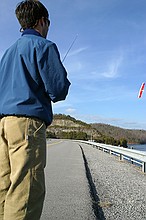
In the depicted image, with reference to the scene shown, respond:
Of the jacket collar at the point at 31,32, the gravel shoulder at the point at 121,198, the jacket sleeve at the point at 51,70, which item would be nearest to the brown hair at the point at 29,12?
the jacket collar at the point at 31,32

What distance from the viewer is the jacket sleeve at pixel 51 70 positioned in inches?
105

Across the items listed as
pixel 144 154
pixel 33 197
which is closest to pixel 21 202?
pixel 33 197

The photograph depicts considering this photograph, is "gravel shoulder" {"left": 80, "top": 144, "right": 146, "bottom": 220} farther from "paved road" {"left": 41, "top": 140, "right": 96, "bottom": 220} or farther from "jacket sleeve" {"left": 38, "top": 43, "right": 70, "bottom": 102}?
"jacket sleeve" {"left": 38, "top": 43, "right": 70, "bottom": 102}

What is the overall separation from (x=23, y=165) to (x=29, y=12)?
4.14 feet

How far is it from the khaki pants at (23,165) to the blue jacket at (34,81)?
95mm

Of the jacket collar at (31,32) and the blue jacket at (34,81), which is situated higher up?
the jacket collar at (31,32)

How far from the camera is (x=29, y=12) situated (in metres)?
2.82

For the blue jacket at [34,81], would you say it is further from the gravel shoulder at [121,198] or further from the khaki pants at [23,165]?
the gravel shoulder at [121,198]

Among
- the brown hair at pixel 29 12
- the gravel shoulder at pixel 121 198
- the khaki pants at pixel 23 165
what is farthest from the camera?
the gravel shoulder at pixel 121 198

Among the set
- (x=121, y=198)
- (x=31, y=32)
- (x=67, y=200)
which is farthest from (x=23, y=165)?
(x=121, y=198)

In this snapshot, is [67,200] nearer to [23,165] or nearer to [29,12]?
[23,165]

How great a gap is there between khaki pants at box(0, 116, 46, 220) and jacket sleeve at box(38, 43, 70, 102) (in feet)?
0.98

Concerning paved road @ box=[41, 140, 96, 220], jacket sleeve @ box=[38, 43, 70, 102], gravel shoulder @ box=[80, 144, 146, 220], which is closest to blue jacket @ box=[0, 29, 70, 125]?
jacket sleeve @ box=[38, 43, 70, 102]

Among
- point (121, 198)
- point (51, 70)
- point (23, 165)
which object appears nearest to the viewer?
point (23, 165)
